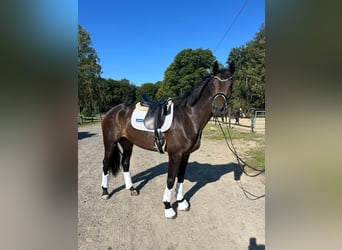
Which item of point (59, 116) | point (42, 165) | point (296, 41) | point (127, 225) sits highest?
point (296, 41)

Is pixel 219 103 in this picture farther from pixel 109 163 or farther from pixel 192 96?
pixel 109 163

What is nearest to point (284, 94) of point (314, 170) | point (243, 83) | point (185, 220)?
point (314, 170)

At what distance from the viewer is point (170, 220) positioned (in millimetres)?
3324

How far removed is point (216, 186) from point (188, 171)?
1.34 metres

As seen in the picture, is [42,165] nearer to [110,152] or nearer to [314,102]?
[314,102]

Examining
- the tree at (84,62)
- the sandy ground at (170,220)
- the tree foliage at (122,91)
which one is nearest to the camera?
the tree at (84,62)

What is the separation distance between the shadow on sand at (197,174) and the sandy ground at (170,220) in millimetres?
20

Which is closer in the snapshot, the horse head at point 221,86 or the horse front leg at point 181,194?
the horse head at point 221,86

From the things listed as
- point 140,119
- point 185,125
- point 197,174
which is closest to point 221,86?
point 185,125

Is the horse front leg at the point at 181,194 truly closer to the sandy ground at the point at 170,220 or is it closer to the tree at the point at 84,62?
the sandy ground at the point at 170,220

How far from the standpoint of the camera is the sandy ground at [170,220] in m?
2.75

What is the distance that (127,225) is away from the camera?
10.4 ft

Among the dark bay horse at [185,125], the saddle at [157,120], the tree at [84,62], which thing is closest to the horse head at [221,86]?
the dark bay horse at [185,125]

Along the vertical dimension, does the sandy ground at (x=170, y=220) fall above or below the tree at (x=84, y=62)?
below
